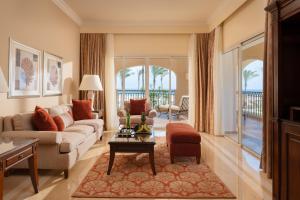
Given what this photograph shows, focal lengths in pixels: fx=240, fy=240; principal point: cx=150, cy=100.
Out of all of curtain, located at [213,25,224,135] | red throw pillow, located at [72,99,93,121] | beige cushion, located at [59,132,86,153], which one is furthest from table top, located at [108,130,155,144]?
curtain, located at [213,25,224,135]

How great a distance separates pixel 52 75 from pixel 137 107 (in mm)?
2379

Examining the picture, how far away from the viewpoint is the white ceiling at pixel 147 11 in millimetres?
5340

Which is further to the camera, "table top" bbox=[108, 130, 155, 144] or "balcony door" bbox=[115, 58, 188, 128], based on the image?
"balcony door" bbox=[115, 58, 188, 128]

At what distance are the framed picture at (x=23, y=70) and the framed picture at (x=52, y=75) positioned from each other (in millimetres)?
281

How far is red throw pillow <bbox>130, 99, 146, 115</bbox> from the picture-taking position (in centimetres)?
653

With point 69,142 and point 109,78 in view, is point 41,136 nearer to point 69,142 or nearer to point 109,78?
point 69,142

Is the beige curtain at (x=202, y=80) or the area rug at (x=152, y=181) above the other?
the beige curtain at (x=202, y=80)

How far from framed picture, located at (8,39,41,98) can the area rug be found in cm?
171

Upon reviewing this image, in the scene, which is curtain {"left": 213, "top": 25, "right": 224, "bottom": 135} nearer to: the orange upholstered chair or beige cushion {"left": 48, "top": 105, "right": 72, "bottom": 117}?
the orange upholstered chair

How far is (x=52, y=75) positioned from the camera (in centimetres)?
508

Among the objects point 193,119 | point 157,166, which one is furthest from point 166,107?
point 157,166

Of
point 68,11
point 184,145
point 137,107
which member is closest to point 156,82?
point 137,107

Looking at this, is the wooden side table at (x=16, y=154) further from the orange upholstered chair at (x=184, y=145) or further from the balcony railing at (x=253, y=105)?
the balcony railing at (x=253, y=105)

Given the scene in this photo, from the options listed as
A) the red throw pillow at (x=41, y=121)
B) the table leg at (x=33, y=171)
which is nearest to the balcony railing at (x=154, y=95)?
the red throw pillow at (x=41, y=121)
